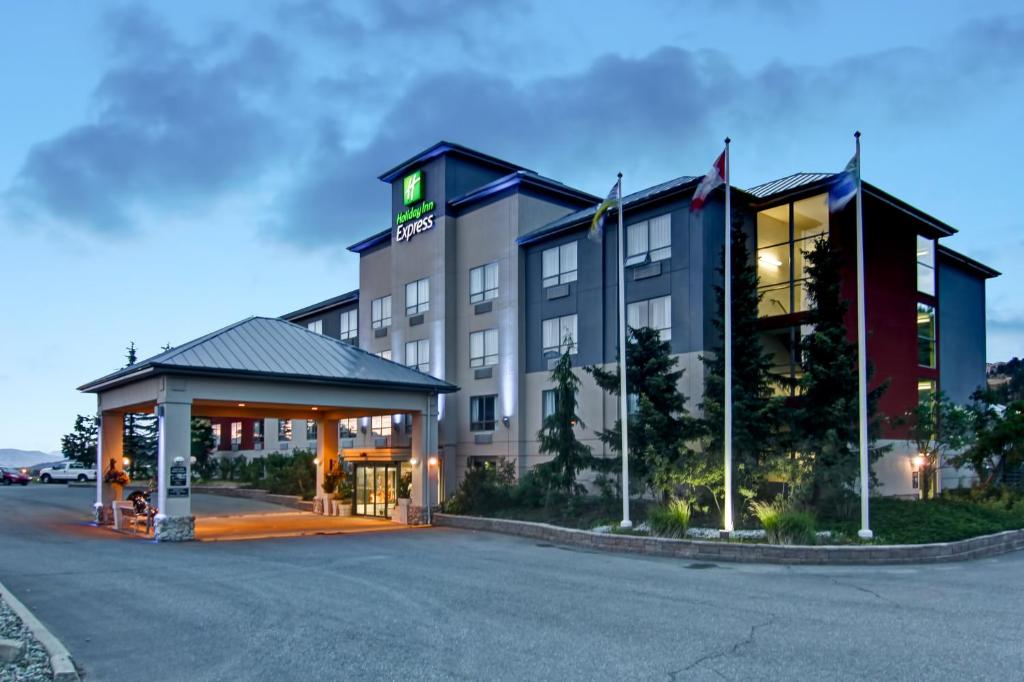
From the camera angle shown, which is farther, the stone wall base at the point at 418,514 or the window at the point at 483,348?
the window at the point at 483,348

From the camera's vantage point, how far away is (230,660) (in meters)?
9.67

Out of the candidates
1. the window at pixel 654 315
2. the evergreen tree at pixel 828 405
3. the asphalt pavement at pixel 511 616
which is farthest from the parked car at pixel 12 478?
the evergreen tree at pixel 828 405

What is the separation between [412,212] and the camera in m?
38.2

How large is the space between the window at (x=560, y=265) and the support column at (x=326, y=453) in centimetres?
1086

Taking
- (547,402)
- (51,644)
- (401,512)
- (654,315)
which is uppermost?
(654,315)

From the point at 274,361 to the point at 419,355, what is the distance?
36.6 feet

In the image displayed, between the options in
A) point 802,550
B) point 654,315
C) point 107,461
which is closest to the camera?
point 802,550

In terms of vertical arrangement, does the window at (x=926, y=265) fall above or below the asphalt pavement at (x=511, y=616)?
above

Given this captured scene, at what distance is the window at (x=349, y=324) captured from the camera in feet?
154

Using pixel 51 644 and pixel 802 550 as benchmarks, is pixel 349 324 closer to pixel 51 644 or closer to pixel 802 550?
pixel 802 550

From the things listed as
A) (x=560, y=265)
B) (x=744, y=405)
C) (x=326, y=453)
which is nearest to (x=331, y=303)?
(x=326, y=453)

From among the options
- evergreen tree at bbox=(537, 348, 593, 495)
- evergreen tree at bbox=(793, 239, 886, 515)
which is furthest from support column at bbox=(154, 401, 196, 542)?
evergreen tree at bbox=(793, 239, 886, 515)

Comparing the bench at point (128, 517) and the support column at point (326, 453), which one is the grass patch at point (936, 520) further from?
the support column at point (326, 453)

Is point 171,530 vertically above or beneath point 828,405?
beneath
